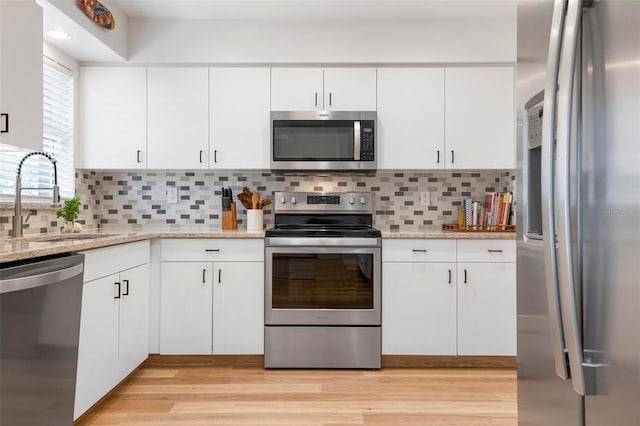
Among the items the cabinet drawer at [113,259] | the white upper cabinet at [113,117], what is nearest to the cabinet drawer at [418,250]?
the cabinet drawer at [113,259]

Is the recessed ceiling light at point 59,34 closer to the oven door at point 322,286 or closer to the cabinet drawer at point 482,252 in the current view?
the oven door at point 322,286

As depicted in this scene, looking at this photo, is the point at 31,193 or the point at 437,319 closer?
the point at 31,193

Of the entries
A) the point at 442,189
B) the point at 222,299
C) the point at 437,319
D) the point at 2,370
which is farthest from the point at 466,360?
the point at 2,370

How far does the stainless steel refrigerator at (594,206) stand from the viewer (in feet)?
2.92

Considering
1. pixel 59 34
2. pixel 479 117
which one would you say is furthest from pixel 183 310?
pixel 479 117

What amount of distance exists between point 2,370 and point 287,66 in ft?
8.18

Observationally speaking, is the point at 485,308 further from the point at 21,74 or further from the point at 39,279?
the point at 21,74

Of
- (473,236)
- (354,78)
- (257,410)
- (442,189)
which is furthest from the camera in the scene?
(442,189)

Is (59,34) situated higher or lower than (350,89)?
higher

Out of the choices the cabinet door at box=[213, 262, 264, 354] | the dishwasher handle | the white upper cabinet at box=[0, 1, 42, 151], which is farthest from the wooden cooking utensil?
the dishwasher handle

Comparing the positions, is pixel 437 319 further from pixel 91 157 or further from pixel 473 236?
pixel 91 157

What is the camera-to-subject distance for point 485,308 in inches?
120

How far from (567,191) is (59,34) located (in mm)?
2916

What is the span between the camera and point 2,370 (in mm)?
1428
